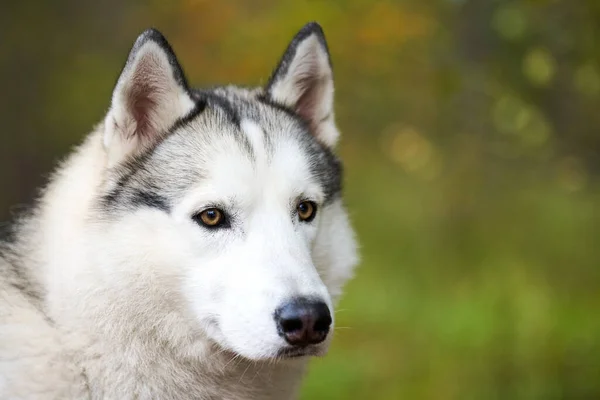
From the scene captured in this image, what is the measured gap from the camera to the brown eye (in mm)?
3393

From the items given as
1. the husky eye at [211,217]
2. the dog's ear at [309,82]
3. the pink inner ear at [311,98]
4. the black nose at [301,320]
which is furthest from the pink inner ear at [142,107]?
the black nose at [301,320]

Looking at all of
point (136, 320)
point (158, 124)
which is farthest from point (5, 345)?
point (158, 124)

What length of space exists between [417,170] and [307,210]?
436 centimetres

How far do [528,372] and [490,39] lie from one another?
299 cm

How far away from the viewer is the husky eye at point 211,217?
314 centimetres

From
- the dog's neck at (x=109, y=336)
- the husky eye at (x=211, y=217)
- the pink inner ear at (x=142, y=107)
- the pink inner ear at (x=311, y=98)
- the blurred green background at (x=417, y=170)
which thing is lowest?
the dog's neck at (x=109, y=336)

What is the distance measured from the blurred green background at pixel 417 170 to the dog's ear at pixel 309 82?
309 centimetres

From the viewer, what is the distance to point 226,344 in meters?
3.06

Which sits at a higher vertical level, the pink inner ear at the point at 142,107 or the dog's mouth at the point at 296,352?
the pink inner ear at the point at 142,107

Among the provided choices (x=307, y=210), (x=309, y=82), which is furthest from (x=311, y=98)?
(x=307, y=210)

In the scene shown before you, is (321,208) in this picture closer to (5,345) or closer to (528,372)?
(5,345)

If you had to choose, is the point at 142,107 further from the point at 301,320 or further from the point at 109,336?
the point at 301,320

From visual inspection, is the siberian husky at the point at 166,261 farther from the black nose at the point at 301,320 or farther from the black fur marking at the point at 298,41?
the black fur marking at the point at 298,41

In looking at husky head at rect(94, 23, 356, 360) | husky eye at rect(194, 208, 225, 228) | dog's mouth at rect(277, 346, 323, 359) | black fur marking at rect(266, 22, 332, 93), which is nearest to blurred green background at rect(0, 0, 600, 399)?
black fur marking at rect(266, 22, 332, 93)
